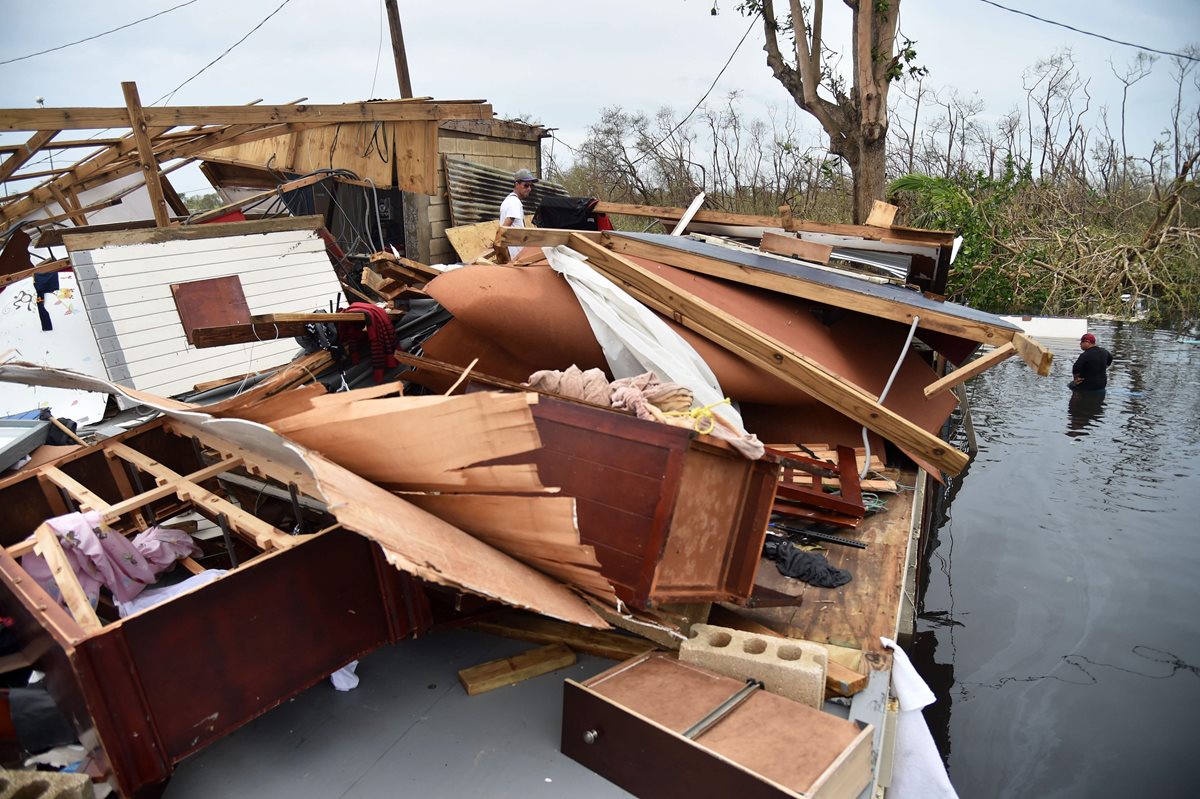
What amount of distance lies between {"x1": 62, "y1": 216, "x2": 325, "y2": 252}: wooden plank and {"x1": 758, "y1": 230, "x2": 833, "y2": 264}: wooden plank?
437 cm

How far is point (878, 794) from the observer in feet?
7.95

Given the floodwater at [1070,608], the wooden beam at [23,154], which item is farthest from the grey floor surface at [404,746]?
the wooden beam at [23,154]

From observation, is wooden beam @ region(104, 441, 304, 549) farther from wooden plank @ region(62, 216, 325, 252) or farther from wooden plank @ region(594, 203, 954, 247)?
wooden plank @ region(594, 203, 954, 247)

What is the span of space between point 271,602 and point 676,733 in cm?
132

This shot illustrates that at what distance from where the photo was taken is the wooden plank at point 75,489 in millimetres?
2967

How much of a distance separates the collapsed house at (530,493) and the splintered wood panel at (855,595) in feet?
0.07

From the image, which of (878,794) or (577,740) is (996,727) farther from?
(577,740)

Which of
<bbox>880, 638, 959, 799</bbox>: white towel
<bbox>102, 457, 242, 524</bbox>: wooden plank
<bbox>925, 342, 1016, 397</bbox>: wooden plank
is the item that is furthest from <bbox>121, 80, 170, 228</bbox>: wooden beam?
<bbox>880, 638, 959, 799</bbox>: white towel

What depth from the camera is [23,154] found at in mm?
7324

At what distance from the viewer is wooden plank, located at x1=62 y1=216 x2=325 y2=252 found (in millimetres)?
5707

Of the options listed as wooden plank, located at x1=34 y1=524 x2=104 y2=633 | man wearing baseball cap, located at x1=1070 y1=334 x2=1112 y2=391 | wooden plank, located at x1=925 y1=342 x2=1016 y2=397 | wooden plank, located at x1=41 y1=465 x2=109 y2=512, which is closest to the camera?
wooden plank, located at x1=34 y1=524 x2=104 y2=633

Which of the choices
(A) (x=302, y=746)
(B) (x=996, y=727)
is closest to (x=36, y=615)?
(A) (x=302, y=746)

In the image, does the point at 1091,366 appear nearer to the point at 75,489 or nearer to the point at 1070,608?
the point at 1070,608

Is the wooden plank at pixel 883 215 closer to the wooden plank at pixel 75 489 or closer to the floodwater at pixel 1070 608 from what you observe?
the floodwater at pixel 1070 608
